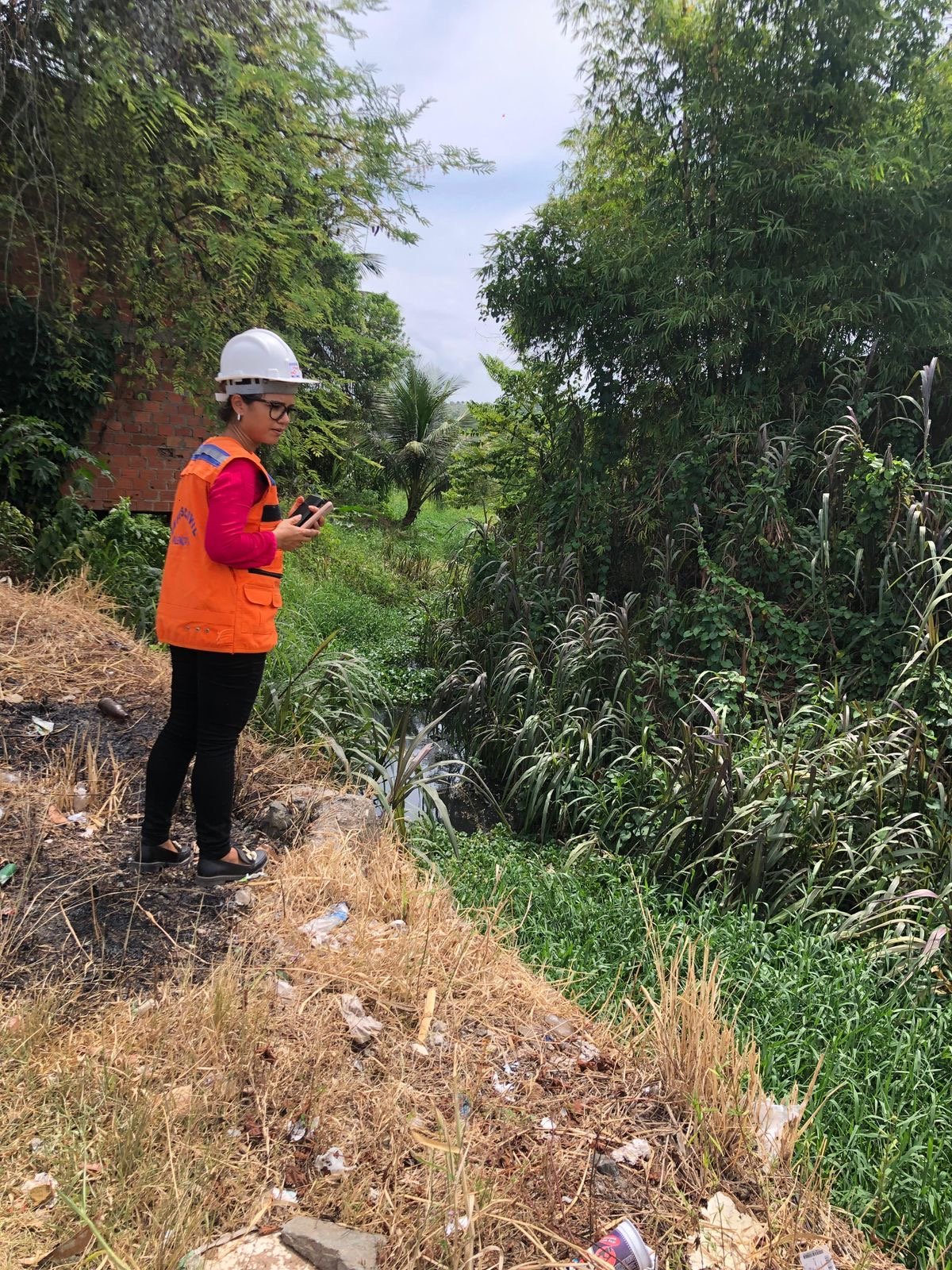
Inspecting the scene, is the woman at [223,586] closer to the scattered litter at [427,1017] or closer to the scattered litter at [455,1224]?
the scattered litter at [427,1017]

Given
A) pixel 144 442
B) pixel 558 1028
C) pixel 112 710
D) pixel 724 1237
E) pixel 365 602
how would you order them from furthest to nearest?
pixel 365 602 → pixel 144 442 → pixel 112 710 → pixel 558 1028 → pixel 724 1237

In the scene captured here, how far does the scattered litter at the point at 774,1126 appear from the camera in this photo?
1864 millimetres

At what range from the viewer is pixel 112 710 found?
3.81m

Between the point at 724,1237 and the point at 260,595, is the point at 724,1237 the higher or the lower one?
the lower one

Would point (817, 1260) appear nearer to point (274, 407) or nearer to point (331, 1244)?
point (331, 1244)

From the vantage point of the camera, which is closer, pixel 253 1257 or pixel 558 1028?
pixel 253 1257

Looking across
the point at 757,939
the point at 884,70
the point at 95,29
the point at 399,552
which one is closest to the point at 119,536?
the point at 95,29

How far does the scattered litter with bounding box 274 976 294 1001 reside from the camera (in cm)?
219

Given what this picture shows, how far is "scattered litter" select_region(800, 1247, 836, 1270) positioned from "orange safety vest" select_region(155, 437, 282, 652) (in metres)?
2.08

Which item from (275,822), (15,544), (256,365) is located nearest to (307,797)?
(275,822)

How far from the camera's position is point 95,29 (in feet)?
15.8

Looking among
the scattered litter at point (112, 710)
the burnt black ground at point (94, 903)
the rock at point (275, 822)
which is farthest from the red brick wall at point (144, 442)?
the rock at point (275, 822)

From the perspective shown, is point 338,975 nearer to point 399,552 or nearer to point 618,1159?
point 618,1159

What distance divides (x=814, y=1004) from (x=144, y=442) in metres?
7.53
